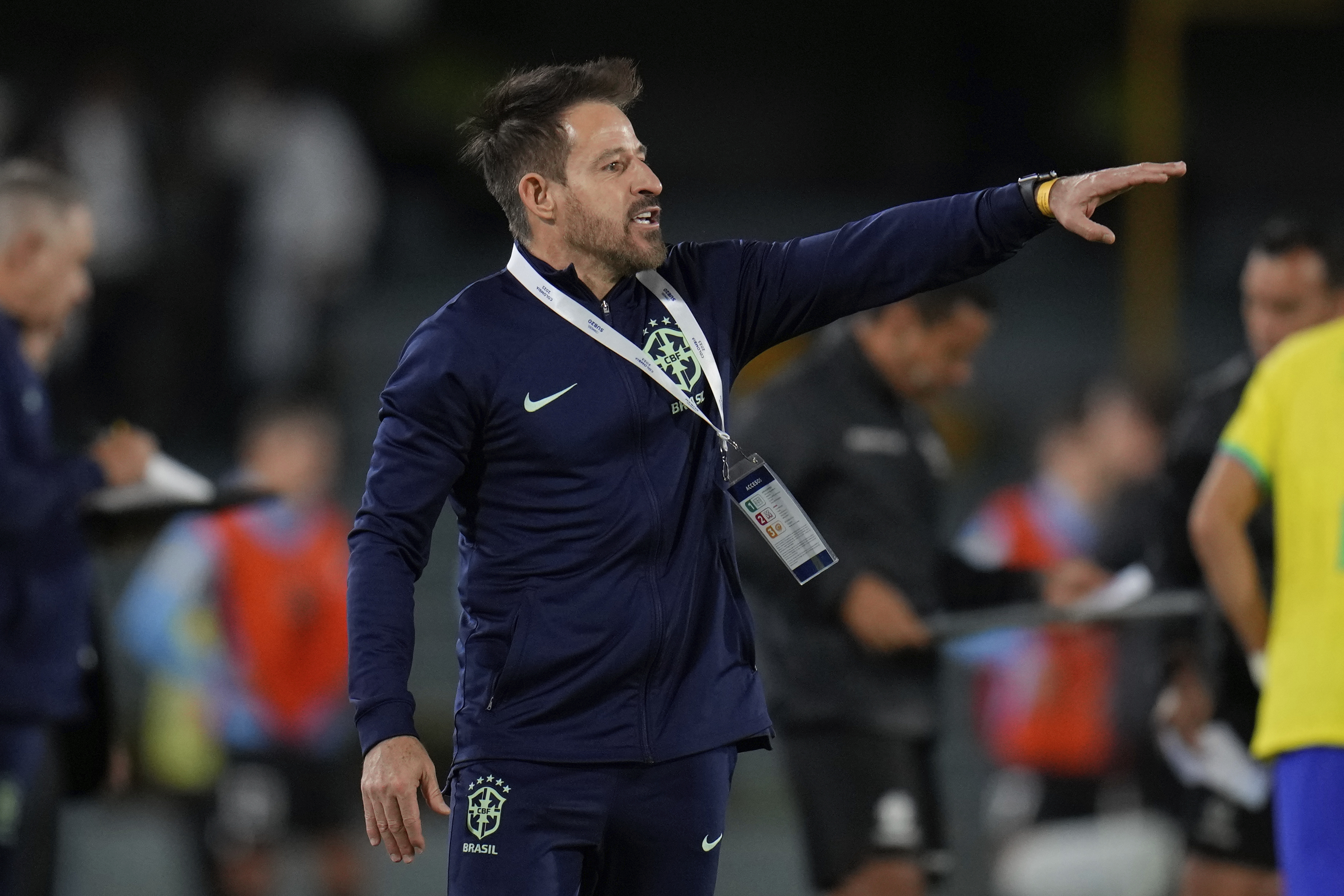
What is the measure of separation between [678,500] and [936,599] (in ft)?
8.39

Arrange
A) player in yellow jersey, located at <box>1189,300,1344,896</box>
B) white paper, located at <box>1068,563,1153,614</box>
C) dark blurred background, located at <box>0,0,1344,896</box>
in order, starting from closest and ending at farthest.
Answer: player in yellow jersey, located at <box>1189,300,1344,896</box> < white paper, located at <box>1068,563,1153,614</box> < dark blurred background, located at <box>0,0,1344,896</box>

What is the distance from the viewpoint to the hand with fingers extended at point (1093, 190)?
3498 mm

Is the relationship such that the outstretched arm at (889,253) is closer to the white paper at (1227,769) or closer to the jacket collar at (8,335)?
the jacket collar at (8,335)

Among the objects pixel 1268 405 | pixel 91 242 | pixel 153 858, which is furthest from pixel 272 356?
pixel 1268 405

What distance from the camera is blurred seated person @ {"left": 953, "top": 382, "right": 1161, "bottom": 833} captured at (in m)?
8.41

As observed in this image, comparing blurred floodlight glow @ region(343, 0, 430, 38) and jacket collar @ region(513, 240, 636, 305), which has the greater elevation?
blurred floodlight glow @ region(343, 0, 430, 38)

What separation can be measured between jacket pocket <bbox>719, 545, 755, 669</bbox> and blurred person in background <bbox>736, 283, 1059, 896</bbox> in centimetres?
196

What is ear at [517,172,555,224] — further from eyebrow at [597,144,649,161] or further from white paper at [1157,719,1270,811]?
white paper at [1157,719,1270,811]

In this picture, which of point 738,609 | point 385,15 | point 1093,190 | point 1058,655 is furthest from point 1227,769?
point 385,15

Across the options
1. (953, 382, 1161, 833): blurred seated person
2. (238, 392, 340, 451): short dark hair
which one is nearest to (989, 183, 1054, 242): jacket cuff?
(953, 382, 1161, 833): blurred seated person

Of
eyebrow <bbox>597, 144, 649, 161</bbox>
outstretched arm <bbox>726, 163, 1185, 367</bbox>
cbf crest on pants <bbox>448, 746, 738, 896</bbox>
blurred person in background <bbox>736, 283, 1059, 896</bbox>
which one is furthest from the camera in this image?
blurred person in background <bbox>736, 283, 1059, 896</bbox>

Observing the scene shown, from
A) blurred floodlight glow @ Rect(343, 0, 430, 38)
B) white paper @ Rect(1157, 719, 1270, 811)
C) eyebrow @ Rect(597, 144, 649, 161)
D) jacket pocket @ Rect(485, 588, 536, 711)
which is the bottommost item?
white paper @ Rect(1157, 719, 1270, 811)

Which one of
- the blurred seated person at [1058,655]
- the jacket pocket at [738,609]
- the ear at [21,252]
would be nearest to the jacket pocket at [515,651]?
the jacket pocket at [738,609]

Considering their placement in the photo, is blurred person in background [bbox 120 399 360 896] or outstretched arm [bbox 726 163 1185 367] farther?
blurred person in background [bbox 120 399 360 896]
